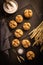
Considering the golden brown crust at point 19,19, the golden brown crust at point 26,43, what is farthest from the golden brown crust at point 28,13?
the golden brown crust at point 26,43

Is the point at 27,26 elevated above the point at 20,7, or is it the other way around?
the point at 20,7

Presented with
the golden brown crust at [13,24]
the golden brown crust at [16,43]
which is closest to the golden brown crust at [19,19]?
the golden brown crust at [13,24]

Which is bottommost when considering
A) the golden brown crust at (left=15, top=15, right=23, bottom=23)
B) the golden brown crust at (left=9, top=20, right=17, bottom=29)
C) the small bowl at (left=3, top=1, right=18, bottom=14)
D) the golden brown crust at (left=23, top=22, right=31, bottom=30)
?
the golden brown crust at (left=23, top=22, right=31, bottom=30)


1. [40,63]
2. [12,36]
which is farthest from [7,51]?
[40,63]

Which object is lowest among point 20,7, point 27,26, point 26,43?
point 26,43

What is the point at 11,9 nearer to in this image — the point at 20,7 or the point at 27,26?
the point at 20,7

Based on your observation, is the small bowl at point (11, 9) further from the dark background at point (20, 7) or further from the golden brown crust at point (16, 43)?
the golden brown crust at point (16, 43)

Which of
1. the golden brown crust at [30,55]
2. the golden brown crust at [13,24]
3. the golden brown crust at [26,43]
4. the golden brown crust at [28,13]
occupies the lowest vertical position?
the golden brown crust at [30,55]

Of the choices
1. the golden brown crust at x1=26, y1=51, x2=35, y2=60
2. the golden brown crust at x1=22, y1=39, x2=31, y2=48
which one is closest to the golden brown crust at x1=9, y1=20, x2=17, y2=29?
the golden brown crust at x1=22, y1=39, x2=31, y2=48

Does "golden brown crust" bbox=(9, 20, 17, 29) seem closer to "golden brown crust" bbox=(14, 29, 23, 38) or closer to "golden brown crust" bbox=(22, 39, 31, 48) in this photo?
"golden brown crust" bbox=(14, 29, 23, 38)

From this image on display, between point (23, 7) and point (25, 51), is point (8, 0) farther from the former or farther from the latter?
point (25, 51)

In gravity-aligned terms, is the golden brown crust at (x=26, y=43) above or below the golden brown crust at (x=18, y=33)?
below

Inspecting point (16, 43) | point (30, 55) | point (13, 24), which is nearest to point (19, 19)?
point (13, 24)
